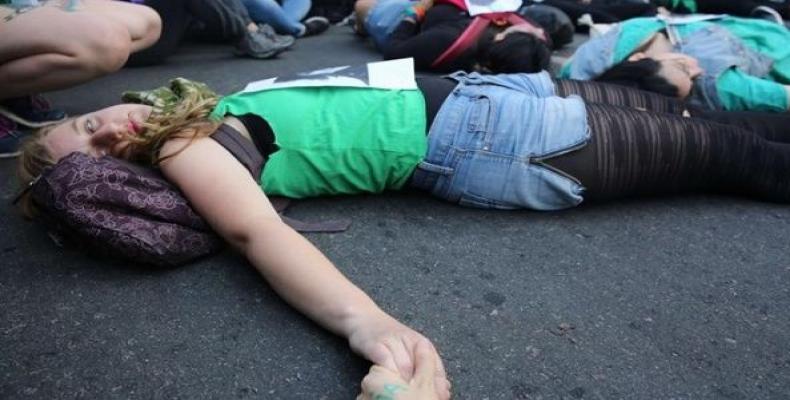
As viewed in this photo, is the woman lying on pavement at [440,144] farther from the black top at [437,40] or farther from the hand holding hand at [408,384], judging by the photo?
the black top at [437,40]

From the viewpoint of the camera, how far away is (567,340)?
1.01 metres

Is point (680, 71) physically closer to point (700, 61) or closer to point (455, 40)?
point (700, 61)

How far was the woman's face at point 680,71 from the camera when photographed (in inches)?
69.0

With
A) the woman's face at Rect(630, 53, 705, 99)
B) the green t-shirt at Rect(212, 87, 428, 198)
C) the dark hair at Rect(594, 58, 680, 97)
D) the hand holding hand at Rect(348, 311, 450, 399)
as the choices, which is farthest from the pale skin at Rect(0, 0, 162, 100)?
the woman's face at Rect(630, 53, 705, 99)

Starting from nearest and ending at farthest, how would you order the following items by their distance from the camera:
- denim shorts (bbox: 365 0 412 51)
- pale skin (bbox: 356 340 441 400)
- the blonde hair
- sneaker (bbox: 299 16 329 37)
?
pale skin (bbox: 356 340 441 400) < the blonde hair < denim shorts (bbox: 365 0 412 51) < sneaker (bbox: 299 16 329 37)

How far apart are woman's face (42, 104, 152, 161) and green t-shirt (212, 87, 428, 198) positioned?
173 millimetres

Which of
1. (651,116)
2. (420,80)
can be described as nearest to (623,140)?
(651,116)

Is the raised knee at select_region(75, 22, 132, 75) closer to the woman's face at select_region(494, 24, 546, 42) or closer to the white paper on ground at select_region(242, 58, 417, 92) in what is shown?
the white paper on ground at select_region(242, 58, 417, 92)

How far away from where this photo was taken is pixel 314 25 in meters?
3.50

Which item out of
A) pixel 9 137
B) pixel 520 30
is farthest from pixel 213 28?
pixel 520 30

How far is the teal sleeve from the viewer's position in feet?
5.78

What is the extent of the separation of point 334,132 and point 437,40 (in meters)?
1.17

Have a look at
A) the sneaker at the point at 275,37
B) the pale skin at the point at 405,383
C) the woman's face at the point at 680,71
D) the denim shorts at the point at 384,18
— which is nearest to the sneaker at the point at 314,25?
the sneaker at the point at 275,37

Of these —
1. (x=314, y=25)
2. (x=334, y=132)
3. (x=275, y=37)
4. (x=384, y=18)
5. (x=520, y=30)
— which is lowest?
(x=314, y=25)
